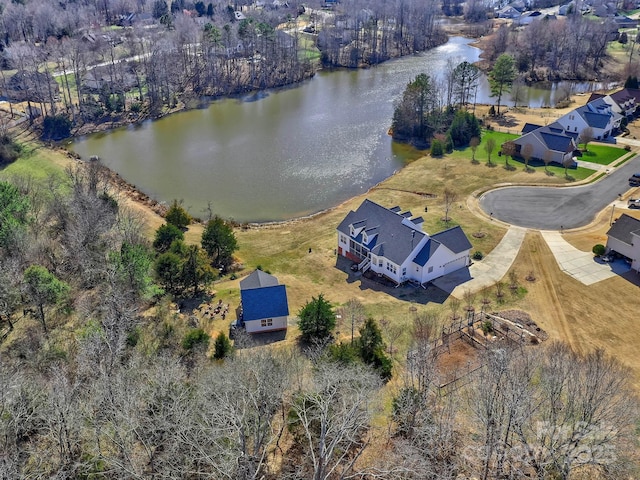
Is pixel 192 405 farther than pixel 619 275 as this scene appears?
No

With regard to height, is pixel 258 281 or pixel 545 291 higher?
pixel 258 281

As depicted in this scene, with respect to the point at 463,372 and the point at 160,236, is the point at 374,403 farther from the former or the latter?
the point at 160,236

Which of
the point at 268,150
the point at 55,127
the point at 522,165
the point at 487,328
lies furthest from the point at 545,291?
the point at 55,127

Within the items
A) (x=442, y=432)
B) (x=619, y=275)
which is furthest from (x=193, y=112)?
(x=442, y=432)

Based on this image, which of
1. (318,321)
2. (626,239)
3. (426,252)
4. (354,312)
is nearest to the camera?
(318,321)

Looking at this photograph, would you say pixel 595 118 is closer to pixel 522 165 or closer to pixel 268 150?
pixel 522 165

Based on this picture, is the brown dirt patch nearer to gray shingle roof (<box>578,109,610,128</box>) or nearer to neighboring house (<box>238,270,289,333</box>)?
neighboring house (<box>238,270,289,333</box>)
